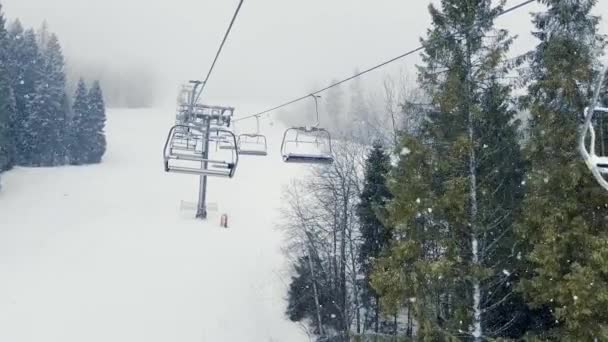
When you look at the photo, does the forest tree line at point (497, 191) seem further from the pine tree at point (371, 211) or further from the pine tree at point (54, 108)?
the pine tree at point (54, 108)

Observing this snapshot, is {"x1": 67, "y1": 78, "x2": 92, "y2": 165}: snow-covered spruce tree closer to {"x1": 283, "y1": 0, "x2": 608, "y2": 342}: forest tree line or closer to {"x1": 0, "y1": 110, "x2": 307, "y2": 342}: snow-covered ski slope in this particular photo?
{"x1": 0, "y1": 110, "x2": 307, "y2": 342}: snow-covered ski slope

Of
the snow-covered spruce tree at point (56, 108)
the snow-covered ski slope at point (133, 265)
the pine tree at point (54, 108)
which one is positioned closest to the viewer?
the snow-covered ski slope at point (133, 265)

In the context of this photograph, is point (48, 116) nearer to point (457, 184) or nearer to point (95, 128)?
point (95, 128)

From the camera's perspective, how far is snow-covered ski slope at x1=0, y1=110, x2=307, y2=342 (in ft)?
59.6

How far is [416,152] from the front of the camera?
11.5 m

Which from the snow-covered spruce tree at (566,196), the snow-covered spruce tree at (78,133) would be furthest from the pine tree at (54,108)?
the snow-covered spruce tree at (566,196)

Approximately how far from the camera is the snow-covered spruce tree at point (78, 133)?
4938 centimetres

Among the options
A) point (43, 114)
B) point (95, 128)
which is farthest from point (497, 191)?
point (95, 128)

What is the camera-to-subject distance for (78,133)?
49.9 meters

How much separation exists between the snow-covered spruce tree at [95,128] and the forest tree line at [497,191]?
44.9 metres

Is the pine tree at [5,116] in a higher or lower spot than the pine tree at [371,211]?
higher

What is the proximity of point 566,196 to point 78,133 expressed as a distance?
4995cm

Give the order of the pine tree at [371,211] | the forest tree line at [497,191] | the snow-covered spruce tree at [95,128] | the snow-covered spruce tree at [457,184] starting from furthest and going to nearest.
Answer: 1. the snow-covered spruce tree at [95,128]
2. the pine tree at [371,211]
3. the snow-covered spruce tree at [457,184]
4. the forest tree line at [497,191]

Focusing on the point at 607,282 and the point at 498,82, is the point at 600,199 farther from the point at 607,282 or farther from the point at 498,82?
the point at 498,82
